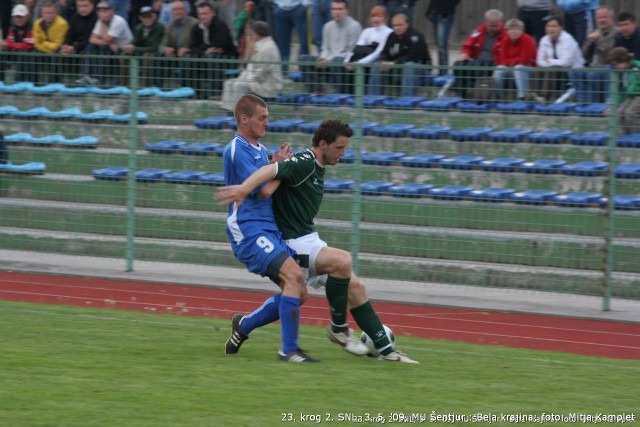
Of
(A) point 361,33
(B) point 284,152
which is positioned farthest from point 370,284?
(B) point 284,152

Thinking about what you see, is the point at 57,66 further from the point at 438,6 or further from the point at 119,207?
the point at 438,6

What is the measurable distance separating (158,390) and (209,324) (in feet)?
11.2

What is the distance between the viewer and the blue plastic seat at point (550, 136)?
12.2 meters

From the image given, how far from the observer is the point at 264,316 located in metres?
8.34

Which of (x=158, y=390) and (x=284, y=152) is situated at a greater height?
(x=284, y=152)

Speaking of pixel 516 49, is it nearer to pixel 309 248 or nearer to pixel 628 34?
pixel 628 34

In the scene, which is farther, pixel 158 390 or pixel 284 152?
pixel 284 152

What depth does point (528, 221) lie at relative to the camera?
486 inches

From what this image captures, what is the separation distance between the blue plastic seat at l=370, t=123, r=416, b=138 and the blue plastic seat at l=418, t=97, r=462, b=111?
0.30 meters

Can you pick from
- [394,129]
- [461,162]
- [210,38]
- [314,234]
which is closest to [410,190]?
[461,162]

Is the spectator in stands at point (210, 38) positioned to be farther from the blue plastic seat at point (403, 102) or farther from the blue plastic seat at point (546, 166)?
the blue plastic seat at point (546, 166)

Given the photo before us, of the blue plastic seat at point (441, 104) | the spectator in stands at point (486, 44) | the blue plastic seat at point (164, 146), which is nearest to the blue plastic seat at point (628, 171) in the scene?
the blue plastic seat at point (441, 104)

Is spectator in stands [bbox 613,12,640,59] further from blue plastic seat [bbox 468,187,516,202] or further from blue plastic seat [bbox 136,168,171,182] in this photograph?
blue plastic seat [bbox 136,168,171,182]

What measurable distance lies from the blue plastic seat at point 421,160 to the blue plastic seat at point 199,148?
2405mm
